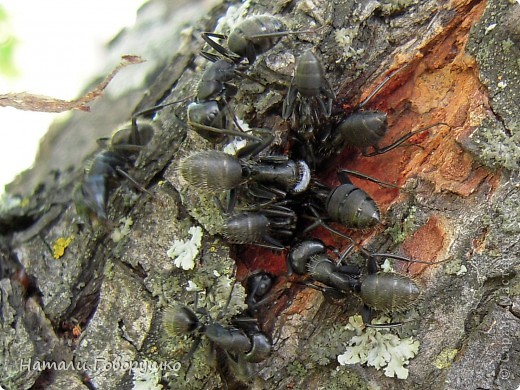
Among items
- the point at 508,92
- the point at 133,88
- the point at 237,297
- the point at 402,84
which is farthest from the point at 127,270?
the point at 508,92

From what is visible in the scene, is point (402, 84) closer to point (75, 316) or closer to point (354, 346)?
point (354, 346)

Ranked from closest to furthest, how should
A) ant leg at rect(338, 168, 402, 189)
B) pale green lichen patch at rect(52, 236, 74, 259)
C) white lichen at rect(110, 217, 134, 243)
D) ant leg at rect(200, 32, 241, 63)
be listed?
ant leg at rect(338, 168, 402, 189)
white lichen at rect(110, 217, 134, 243)
pale green lichen patch at rect(52, 236, 74, 259)
ant leg at rect(200, 32, 241, 63)

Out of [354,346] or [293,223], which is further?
[293,223]

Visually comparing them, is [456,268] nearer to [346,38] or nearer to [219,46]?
[346,38]

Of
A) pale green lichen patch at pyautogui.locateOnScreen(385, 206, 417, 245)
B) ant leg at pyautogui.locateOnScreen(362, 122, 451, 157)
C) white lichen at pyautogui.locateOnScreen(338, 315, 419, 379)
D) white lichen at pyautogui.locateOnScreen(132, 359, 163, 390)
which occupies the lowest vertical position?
white lichen at pyautogui.locateOnScreen(132, 359, 163, 390)

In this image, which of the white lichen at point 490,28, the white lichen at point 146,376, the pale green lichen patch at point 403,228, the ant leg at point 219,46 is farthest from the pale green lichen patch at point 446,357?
the ant leg at point 219,46

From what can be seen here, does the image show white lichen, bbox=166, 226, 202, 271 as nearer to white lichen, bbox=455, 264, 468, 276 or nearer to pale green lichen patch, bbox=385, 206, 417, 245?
pale green lichen patch, bbox=385, 206, 417, 245

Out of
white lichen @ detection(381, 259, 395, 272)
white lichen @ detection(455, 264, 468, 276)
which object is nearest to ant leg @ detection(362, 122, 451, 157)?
white lichen @ detection(381, 259, 395, 272)
